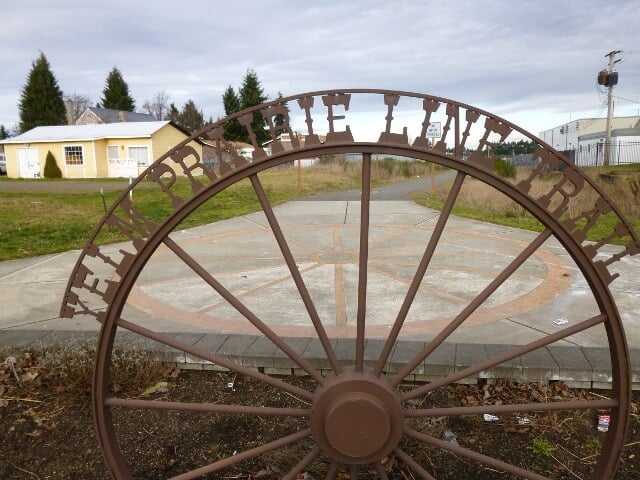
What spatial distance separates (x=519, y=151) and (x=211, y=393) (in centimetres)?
5681

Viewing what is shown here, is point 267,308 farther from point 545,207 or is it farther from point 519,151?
point 519,151

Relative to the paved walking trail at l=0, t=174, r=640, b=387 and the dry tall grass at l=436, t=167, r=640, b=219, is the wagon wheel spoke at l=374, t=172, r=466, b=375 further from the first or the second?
the dry tall grass at l=436, t=167, r=640, b=219

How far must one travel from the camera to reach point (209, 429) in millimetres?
3072

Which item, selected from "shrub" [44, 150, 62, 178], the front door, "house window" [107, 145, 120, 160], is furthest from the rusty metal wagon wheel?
the front door

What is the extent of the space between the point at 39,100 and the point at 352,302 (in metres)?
50.4

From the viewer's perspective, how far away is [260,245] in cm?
815

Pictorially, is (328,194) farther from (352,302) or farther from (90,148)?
(90,148)

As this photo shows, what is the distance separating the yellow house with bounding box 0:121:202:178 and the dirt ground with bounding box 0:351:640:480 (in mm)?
26251

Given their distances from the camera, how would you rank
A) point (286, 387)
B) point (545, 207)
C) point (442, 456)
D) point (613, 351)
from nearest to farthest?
point (545, 207) → point (613, 351) → point (286, 387) → point (442, 456)

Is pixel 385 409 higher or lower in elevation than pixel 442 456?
higher

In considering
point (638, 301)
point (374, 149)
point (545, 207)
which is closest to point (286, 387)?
point (374, 149)

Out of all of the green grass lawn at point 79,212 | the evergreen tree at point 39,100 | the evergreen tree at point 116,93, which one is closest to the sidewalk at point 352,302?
the green grass lawn at point 79,212

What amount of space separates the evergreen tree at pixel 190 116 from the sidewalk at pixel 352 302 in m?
48.6

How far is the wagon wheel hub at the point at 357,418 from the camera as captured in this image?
185 centimetres
